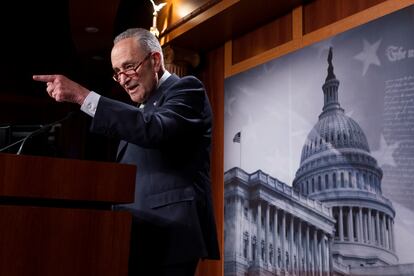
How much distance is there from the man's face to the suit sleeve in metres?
0.13

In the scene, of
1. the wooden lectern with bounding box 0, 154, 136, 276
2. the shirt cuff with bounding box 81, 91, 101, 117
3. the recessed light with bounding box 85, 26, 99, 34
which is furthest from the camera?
the recessed light with bounding box 85, 26, 99, 34

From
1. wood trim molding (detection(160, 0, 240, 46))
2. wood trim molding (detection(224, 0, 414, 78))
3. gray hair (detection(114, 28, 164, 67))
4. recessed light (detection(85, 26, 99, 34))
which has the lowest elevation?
gray hair (detection(114, 28, 164, 67))

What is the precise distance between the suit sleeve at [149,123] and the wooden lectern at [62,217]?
0.10 m

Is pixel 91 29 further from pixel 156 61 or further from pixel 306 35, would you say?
pixel 156 61

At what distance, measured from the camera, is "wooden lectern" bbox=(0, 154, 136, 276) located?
2.92 feet

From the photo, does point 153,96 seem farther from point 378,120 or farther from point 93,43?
point 93,43

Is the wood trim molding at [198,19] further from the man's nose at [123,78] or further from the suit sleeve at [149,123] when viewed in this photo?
the suit sleeve at [149,123]

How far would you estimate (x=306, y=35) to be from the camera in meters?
2.69

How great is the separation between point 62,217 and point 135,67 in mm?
449

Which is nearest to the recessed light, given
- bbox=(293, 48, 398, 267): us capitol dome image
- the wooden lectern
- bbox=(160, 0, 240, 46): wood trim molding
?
bbox=(160, 0, 240, 46): wood trim molding

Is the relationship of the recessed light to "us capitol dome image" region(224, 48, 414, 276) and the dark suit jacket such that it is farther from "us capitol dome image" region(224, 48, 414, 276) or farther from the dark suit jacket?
the dark suit jacket

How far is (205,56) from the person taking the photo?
11.5 ft

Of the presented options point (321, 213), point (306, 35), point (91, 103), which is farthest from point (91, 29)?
point (91, 103)

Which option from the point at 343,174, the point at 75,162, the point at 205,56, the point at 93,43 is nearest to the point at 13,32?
the point at 93,43
